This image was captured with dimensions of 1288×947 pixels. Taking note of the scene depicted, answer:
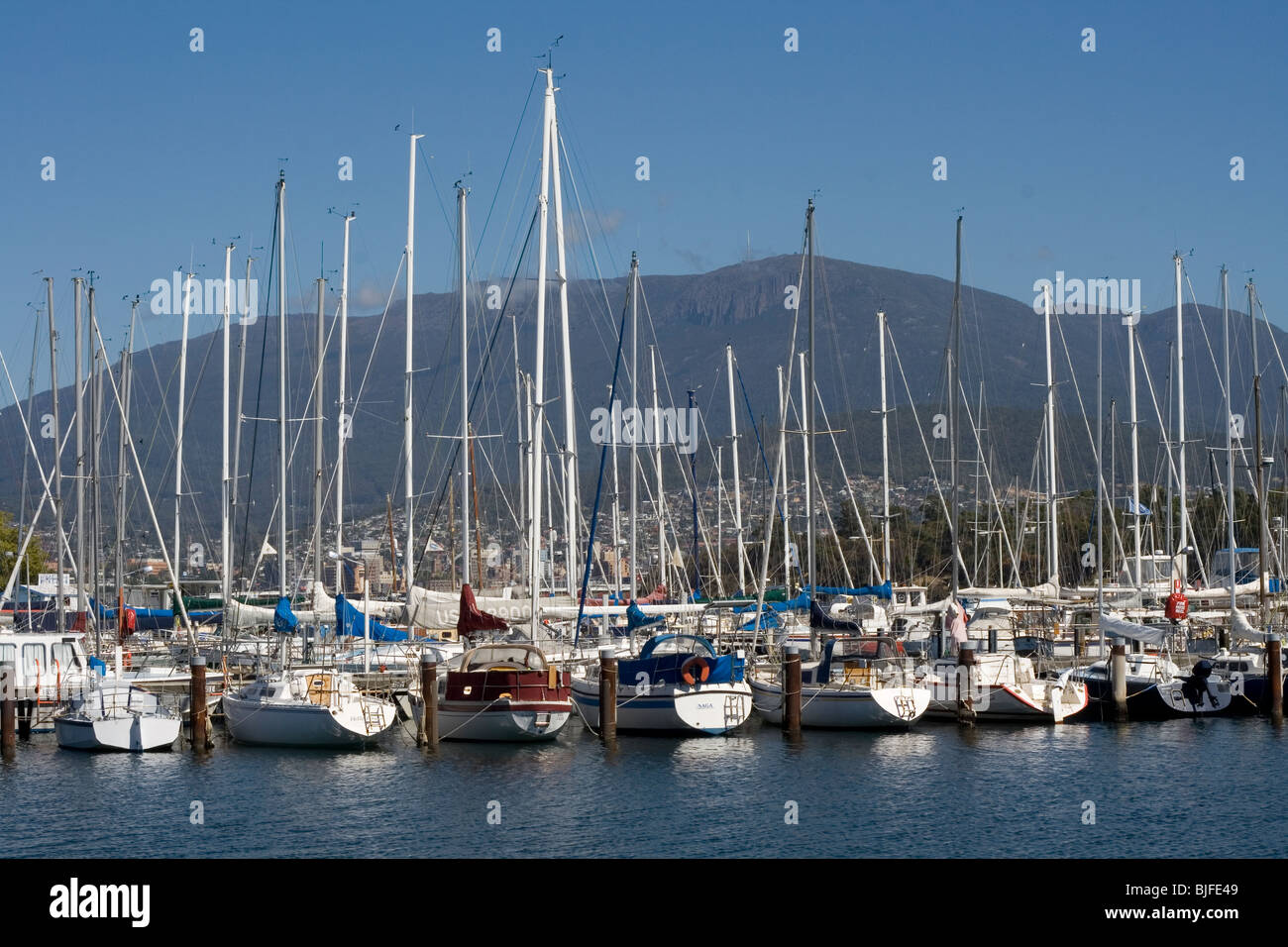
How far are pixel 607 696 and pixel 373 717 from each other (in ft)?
18.8

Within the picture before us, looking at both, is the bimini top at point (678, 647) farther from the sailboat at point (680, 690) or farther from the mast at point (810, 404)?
the mast at point (810, 404)

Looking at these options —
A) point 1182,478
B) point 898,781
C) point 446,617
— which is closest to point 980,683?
point 898,781

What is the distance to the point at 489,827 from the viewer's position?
27703 mm

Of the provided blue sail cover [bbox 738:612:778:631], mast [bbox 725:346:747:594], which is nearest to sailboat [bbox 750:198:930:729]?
blue sail cover [bbox 738:612:778:631]

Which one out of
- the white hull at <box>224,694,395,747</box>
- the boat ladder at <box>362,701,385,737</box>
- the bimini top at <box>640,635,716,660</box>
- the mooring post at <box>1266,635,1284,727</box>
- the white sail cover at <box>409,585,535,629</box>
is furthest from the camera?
the white sail cover at <box>409,585,535,629</box>

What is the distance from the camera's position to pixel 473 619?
4009cm

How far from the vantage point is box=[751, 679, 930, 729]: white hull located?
38.4 meters

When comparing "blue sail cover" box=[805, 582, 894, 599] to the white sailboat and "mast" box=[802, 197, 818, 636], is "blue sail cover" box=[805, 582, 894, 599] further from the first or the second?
the white sailboat

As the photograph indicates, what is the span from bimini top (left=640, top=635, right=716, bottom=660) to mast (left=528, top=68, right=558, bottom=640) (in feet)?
9.78

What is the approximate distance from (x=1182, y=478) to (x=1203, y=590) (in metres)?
7.79

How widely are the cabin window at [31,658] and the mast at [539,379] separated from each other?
1346 centimetres

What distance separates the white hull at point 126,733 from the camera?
3609 centimetres

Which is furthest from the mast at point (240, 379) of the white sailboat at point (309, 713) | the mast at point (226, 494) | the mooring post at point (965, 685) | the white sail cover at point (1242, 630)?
the white sail cover at point (1242, 630)
